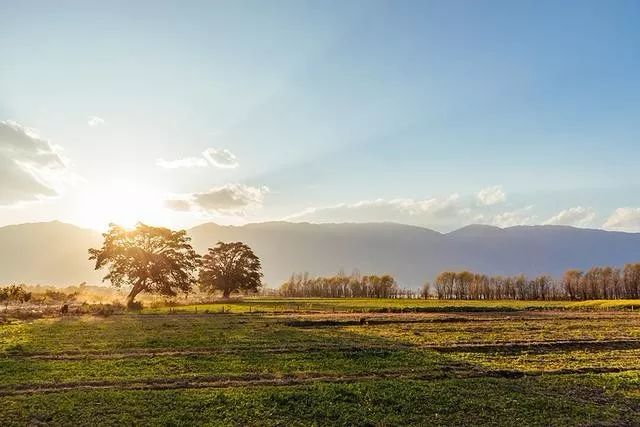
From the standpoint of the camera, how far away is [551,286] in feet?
497

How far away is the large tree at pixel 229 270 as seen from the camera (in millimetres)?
113312

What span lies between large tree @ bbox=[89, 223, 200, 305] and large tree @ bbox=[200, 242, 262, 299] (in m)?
28.7

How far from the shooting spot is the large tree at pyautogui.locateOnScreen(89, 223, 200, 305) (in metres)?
77.7

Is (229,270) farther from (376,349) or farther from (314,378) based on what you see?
(314,378)

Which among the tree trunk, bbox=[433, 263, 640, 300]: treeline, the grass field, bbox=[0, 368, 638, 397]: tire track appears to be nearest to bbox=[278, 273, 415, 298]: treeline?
bbox=[433, 263, 640, 300]: treeline

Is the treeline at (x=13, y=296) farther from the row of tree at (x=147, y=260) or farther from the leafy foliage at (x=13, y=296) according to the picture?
the row of tree at (x=147, y=260)

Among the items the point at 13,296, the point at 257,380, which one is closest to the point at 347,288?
the point at 13,296

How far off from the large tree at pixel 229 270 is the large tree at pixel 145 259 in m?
28.7

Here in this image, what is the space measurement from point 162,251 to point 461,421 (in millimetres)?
73566

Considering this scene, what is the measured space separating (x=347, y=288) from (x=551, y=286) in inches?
2673

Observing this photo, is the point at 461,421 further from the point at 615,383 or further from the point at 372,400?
the point at 615,383

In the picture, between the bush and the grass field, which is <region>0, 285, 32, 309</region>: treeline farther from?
the grass field

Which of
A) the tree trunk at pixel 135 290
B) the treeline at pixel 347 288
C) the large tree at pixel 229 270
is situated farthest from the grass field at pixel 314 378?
the treeline at pixel 347 288

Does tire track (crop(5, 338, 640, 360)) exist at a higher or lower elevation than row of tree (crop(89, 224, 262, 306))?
lower
